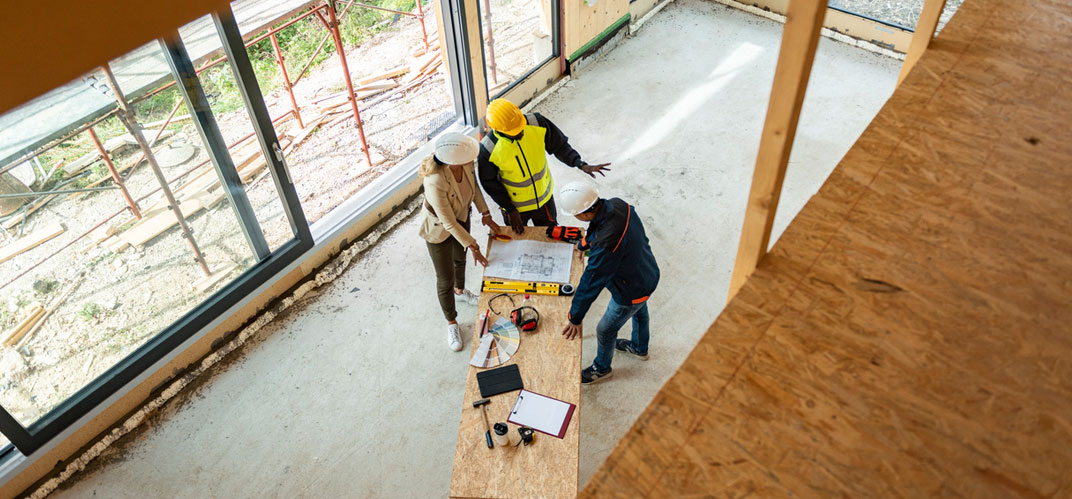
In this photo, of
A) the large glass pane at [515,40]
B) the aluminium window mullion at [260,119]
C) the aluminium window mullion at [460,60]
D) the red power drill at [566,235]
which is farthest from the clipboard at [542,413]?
the large glass pane at [515,40]

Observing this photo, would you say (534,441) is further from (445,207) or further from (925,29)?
(925,29)

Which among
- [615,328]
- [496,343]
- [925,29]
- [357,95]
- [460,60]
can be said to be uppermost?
[925,29]

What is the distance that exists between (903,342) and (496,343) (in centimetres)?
253

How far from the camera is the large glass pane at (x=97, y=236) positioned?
150 inches

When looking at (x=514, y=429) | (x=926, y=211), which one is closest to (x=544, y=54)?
(x=514, y=429)

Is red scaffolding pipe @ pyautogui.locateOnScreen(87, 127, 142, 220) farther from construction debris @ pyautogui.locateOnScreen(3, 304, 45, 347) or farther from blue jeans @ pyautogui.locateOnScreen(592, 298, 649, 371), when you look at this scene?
blue jeans @ pyautogui.locateOnScreen(592, 298, 649, 371)

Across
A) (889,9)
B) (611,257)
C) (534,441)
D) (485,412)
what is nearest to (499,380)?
(485,412)

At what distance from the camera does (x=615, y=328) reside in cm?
423

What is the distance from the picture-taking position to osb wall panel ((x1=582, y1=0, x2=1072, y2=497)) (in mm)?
1569

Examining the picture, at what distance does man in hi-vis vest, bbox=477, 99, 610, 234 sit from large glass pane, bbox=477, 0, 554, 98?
2.15 m

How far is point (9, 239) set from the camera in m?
3.91

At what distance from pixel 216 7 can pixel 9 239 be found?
13.6ft

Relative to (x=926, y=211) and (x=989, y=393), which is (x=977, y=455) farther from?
(x=926, y=211)

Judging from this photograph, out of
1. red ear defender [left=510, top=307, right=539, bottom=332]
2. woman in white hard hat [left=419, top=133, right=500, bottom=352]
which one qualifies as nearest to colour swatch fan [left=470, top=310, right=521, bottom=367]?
red ear defender [left=510, top=307, right=539, bottom=332]
